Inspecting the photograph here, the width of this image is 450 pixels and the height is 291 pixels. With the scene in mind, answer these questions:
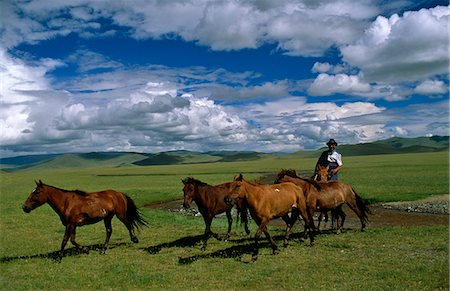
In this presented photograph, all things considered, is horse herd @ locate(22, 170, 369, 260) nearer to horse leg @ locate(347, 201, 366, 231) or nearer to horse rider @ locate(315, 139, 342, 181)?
horse leg @ locate(347, 201, 366, 231)

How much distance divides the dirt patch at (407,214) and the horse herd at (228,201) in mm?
3744

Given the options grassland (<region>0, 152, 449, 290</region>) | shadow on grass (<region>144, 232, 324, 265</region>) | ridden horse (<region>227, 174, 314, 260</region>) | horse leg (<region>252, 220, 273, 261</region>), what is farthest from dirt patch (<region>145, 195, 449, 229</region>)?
horse leg (<region>252, 220, 273, 261</region>)

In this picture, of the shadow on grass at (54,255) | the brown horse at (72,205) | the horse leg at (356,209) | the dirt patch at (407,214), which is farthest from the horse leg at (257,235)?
the dirt patch at (407,214)

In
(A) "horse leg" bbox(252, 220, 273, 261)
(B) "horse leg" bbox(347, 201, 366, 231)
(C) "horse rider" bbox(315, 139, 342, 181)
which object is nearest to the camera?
(A) "horse leg" bbox(252, 220, 273, 261)

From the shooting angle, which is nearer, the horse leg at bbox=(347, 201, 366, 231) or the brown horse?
the brown horse

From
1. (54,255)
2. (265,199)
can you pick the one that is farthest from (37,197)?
(265,199)

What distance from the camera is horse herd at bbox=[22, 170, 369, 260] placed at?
11591 millimetres

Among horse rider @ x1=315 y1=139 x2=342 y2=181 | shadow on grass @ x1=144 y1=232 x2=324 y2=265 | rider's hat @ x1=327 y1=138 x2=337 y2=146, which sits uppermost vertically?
rider's hat @ x1=327 y1=138 x2=337 y2=146

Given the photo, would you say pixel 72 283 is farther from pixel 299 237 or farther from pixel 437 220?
pixel 437 220

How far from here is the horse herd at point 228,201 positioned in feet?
38.0

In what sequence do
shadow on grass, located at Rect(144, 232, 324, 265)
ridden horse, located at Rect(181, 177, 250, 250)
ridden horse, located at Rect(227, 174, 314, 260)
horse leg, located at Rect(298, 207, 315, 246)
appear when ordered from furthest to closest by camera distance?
ridden horse, located at Rect(181, 177, 250, 250) < horse leg, located at Rect(298, 207, 315, 246) < shadow on grass, located at Rect(144, 232, 324, 265) < ridden horse, located at Rect(227, 174, 314, 260)

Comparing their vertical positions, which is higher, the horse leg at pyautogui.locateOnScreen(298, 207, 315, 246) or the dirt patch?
the horse leg at pyautogui.locateOnScreen(298, 207, 315, 246)

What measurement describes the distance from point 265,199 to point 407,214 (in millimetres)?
14817

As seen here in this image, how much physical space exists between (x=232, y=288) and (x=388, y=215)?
1669cm
